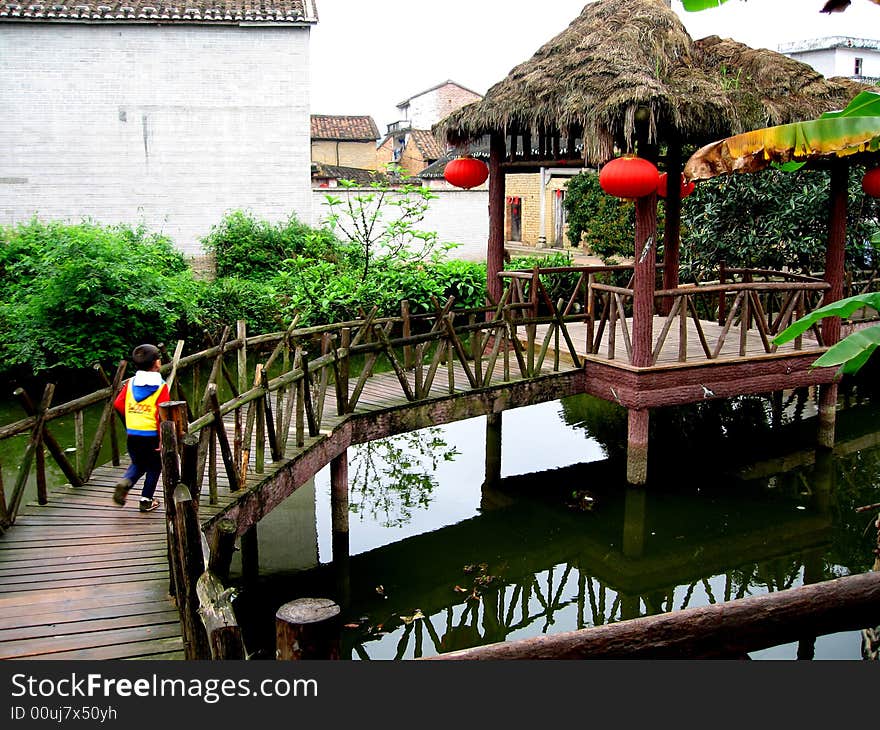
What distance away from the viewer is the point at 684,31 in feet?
31.7

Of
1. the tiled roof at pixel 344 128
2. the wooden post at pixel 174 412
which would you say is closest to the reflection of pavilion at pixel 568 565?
the wooden post at pixel 174 412

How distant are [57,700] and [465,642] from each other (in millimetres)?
4534

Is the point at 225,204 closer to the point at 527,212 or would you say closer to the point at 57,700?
the point at 57,700

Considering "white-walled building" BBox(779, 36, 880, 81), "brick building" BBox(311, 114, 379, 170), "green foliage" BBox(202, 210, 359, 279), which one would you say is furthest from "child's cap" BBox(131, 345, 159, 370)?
"white-walled building" BBox(779, 36, 880, 81)

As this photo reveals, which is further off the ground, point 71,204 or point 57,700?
point 71,204

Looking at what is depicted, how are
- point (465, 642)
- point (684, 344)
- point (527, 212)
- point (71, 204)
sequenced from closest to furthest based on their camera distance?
point (465, 642) → point (684, 344) → point (71, 204) → point (527, 212)

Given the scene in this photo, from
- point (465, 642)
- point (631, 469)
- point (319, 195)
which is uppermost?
point (319, 195)

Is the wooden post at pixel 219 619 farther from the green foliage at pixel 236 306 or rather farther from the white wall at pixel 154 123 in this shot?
the white wall at pixel 154 123

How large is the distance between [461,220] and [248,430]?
16.3 m

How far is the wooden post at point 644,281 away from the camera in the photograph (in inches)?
345

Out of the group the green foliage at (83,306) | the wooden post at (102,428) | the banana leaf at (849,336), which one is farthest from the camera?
the green foliage at (83,306)

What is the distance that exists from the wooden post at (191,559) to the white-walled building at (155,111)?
14.9 meters

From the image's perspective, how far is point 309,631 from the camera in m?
2.22

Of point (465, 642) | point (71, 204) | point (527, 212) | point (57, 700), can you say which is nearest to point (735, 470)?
point (465, 642)
